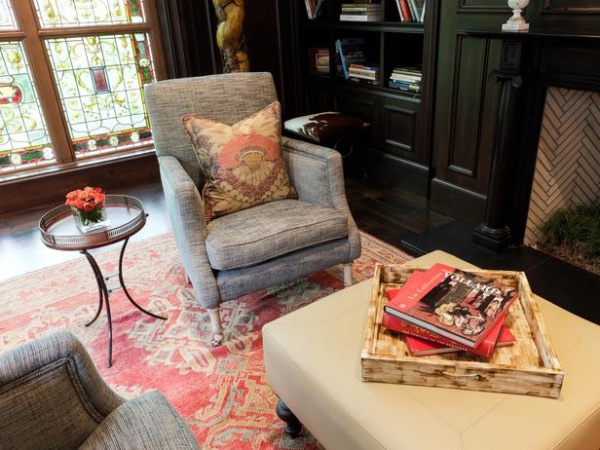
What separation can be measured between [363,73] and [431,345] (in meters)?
2.66

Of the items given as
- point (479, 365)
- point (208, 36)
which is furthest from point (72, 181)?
point (479, 365)

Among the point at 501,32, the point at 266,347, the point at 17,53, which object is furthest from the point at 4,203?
the point at 501,32

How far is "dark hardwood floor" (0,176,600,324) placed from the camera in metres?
2.19

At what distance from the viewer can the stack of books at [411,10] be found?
2.88m

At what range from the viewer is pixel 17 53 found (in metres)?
3.25

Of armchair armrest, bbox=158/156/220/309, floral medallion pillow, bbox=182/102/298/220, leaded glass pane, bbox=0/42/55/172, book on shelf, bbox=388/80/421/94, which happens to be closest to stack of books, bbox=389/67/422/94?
book on shelf, bbox=388/80/421/94

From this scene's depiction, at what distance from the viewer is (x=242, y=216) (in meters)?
2.04

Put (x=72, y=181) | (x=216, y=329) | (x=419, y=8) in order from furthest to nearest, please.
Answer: (x=72, y=181)
(x=419, y=8)
(x=216, y=329)

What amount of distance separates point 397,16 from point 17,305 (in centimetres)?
284

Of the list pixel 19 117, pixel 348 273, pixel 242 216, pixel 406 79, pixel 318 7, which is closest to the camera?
pixel 242 216

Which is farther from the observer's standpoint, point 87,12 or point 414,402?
point 87,12

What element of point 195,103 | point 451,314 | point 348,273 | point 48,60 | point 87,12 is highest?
point 87,12

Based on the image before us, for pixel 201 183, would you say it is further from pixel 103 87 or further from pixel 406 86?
pixel 103 87

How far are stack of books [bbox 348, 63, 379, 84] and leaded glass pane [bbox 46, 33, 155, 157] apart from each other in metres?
1.58
